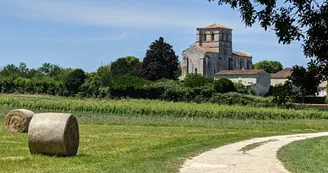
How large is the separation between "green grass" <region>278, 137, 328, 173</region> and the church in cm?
13213

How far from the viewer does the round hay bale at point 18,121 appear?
2767 cm

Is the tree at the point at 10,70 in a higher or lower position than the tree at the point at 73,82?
higher

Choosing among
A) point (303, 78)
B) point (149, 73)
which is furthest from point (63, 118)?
point (149, 73)

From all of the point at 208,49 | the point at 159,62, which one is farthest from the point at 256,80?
the point at 208,49

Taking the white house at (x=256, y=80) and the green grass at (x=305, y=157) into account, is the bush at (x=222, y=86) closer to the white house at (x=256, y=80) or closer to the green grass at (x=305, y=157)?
the white house at (x=256, y=80)

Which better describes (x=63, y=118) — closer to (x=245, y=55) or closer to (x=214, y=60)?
(x=214, y=60)

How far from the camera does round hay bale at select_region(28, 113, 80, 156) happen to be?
674 inches

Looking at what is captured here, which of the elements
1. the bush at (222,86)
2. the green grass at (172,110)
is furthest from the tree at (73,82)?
the green grass at (172,110)

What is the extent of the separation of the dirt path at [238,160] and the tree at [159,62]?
97.7 metres

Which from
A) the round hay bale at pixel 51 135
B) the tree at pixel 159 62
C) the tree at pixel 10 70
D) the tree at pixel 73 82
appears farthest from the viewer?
the tree at pixel 10 70

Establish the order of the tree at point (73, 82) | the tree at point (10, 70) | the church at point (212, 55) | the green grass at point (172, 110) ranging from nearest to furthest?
the green grass at point (172, 110) → the tree at point (73, 82) → the tree at point (10, 70) → the church at point (212, 55)

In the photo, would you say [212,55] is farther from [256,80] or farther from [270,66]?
[270,66]

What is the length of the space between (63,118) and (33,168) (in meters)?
3.44

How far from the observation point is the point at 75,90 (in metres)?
107
